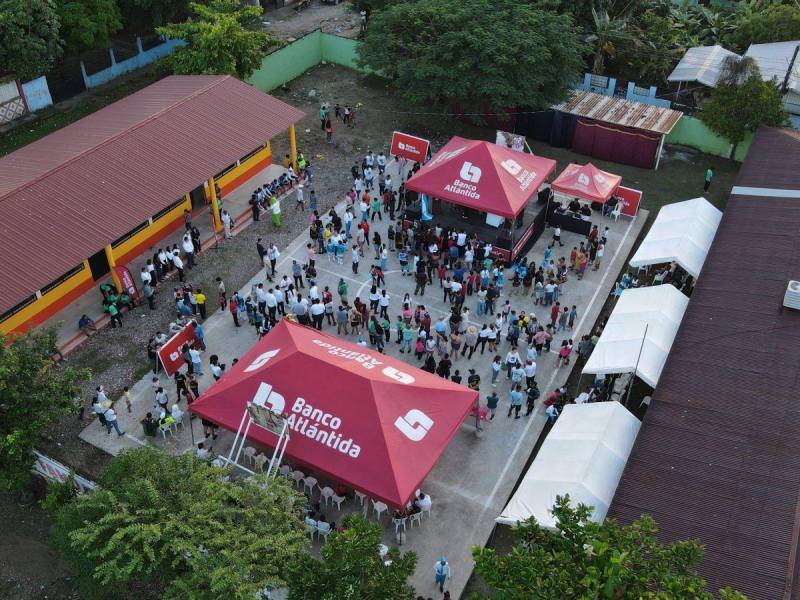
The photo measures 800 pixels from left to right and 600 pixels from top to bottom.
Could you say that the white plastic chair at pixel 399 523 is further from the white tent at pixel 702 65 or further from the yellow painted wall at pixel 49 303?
the white tent at pixel 702 65

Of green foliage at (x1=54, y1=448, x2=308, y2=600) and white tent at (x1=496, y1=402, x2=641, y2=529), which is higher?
green foliage at (x1=54, y1=448, x2=308, y2=600)

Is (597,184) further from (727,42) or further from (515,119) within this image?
(727,42)

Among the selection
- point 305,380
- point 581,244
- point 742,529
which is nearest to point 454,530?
point 305,380

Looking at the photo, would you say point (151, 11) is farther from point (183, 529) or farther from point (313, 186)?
point (183, 529)

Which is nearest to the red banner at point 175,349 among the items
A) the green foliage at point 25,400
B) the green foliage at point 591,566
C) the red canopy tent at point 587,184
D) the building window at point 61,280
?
the green foliage at point 25,400

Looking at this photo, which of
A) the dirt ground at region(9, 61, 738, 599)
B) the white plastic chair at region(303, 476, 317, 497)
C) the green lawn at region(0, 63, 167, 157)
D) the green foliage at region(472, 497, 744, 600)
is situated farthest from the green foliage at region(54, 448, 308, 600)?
the green lawn at region(0, 63, 167, 157)

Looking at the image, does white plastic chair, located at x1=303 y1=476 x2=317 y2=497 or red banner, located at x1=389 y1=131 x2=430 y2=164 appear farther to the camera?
red banner, located at x1=389 y1=131 x2=430 y2=164

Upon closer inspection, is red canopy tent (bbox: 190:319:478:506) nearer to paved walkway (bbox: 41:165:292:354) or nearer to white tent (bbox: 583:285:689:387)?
white tent (bbox: 583:285:689:387)
